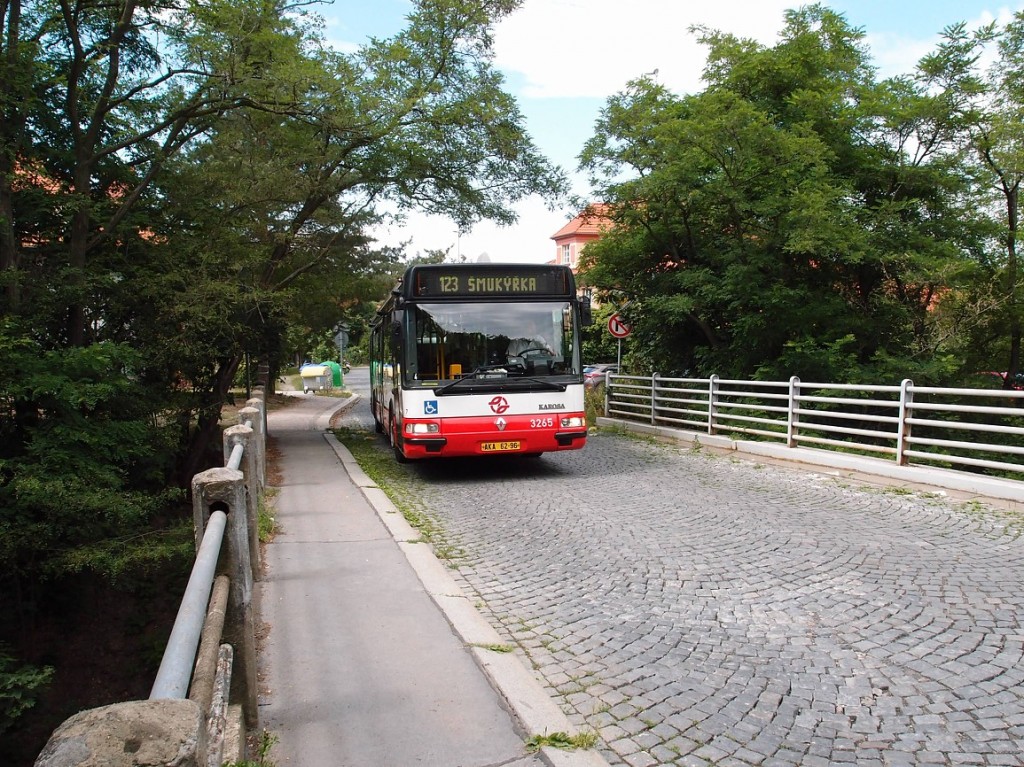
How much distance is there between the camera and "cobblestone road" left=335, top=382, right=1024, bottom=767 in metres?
3.17

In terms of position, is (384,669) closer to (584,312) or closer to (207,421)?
(584,312)

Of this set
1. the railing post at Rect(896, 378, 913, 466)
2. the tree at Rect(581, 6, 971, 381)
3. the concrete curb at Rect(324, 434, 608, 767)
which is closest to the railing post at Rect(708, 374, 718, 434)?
the tree at Rect(581, 6, 971, 381)

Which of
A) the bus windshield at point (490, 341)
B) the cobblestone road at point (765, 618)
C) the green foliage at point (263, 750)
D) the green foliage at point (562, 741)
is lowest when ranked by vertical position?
the cobblestone road at point (765, 618)

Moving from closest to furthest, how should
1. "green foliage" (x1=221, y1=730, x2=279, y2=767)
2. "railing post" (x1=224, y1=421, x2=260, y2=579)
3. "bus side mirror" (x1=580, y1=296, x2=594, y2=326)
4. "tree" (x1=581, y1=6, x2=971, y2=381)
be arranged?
"green foliage" (x1=221, y1=730, x2=279, y2=767) < "railing post" (x1=224, y1=421, x2=260, y2=579) < "bus side mirror" (x1=580, y1=296, x2=594, y2=326) < "tree" (x1=581, y1=6, x2=971, y2=381)

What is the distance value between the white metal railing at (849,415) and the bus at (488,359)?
376 cm

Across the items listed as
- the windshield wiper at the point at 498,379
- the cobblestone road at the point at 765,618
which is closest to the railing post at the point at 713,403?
the windshield wiper at the point at 498,379

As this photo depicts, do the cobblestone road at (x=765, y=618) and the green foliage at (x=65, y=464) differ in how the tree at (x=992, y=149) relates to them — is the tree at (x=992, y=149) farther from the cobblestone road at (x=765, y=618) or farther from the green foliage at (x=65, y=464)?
the green foliage at (x=65, y=464)

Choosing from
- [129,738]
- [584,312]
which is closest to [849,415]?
[584,312]

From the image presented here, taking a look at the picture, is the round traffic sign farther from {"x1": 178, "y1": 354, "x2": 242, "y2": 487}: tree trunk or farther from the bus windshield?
{"x1": 178, "y1": 354, "x2": 242, "y2": 487}: tree trunk

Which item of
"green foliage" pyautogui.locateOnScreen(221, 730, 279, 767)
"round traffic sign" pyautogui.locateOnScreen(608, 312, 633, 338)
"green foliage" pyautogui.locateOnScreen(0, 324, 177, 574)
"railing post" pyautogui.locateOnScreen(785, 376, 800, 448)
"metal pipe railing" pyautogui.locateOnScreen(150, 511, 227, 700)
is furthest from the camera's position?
"round traffic sign" pyautogui.locateOnScreen(608, 312, 633, 338)

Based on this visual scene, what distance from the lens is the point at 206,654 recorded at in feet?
8.16

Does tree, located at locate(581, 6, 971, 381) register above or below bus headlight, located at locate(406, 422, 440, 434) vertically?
above

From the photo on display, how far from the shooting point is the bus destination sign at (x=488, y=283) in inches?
394

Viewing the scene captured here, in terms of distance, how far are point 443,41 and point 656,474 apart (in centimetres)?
964
